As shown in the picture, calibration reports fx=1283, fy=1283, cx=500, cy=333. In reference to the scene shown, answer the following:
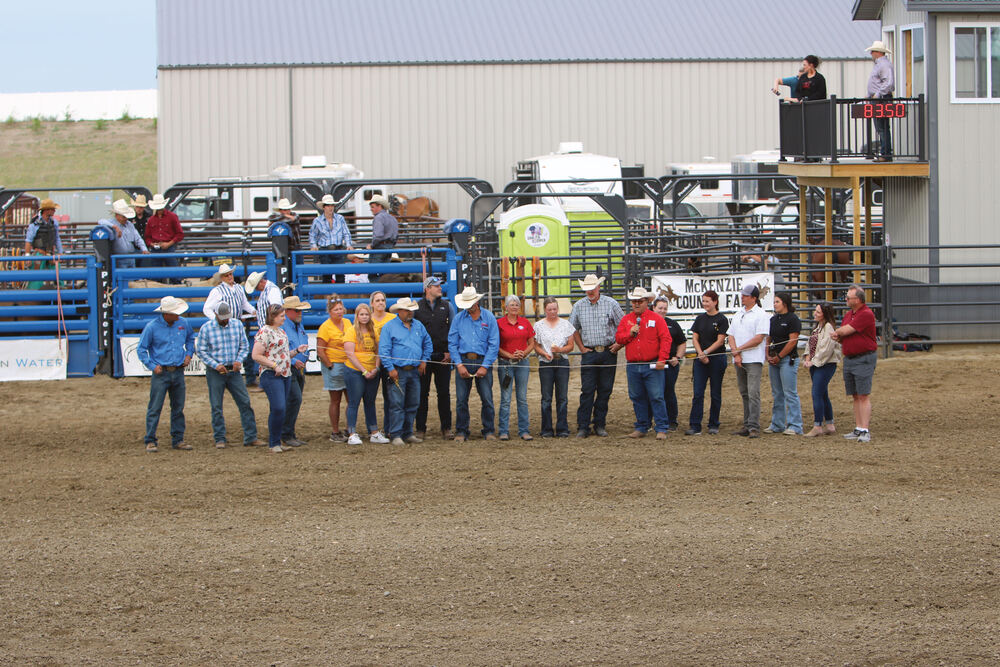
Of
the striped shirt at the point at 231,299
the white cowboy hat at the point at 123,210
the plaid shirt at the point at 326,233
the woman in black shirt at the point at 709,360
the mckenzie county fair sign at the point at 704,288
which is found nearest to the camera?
the woman in black shirt at the point at 709,360

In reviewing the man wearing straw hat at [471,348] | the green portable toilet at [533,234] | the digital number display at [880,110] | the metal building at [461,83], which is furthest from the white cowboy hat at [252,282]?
the metal building at [461,83]

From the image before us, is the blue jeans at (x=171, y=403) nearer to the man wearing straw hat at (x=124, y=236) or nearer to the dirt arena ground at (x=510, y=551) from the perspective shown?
the dirt arena ground at (x=510, y=551)

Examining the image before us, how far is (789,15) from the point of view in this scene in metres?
42.0

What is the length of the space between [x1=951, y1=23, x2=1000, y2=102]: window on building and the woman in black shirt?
713 centimetres

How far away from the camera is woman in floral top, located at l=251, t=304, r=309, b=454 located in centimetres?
1238

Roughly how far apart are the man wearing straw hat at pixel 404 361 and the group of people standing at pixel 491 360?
1 cm

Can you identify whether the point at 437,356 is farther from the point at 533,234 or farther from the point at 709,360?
the point at 533,234

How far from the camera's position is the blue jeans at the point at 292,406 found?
12797mm

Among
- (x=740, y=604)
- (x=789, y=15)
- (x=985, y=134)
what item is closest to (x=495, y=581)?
(x=740, y=604)

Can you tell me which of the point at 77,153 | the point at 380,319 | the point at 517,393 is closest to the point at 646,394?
the point at 517,393

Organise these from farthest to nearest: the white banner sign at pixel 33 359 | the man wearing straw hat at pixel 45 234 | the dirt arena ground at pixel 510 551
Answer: the man wearing straw hat at pixel 45 234
the white banner sign at pixel 33 359
the dirt arena ground at pixel 510 551

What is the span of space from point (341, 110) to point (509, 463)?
92.7 ft

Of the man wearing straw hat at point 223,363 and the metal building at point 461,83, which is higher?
the metal building at point 461,83

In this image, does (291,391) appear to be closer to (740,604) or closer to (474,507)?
(474,507)
